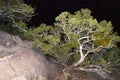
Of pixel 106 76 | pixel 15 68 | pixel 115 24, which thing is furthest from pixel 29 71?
pixel 115 24

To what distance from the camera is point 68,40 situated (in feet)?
40.0

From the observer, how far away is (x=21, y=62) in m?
10.6

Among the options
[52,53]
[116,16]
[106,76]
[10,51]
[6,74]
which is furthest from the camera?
[116,16]

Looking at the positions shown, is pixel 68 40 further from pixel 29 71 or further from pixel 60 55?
pixel 29 71

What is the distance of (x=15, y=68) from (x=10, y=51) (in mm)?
893

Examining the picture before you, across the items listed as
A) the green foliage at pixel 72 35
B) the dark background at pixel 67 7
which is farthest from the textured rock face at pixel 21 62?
the dark background at pixel 67 7

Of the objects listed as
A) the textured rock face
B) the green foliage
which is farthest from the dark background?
the textured rock face

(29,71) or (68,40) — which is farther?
(68,40)

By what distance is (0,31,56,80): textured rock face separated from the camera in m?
10.1

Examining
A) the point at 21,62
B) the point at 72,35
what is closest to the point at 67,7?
the point at 72,35

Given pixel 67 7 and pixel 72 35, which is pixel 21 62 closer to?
pixel 72 35

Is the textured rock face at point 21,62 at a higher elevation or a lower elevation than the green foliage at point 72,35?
lower

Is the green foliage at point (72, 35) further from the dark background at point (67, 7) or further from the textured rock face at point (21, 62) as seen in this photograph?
the dark background at point (67, 7)

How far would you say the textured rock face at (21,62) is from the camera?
10.1 meters
